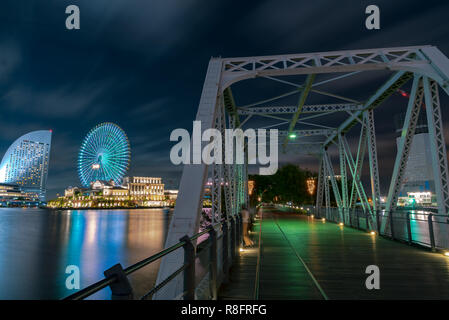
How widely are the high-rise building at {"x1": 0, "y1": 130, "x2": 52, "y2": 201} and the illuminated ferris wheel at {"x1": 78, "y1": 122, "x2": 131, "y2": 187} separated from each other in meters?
98.2

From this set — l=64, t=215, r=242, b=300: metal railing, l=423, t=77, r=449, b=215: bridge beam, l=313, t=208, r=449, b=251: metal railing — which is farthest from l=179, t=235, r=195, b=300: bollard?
l=423, t=77, r=449, b=215: bridge beam

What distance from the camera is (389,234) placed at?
11180mm

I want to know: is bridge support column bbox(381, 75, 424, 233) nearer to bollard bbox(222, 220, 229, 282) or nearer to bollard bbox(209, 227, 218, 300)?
bollard bbox(222, 220, 229, 282)

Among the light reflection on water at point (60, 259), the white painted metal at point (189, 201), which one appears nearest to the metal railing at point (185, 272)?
the white painted metal at point (189, 201)

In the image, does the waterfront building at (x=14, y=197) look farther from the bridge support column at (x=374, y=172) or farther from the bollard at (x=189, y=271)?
the bollard at (x=189, y=271)

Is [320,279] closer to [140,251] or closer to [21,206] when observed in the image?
[140,251]

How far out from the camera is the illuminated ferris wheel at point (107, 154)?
7156cm

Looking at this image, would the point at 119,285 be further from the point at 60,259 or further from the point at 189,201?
the point at 60,259

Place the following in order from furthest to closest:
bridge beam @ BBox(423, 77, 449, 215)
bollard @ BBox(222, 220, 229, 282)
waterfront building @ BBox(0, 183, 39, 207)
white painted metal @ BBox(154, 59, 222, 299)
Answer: waterfront building @ BBox(0, 183, 39, 207)
bridge beam @ BBox(423, 77, 449, 215)
bollard @ BBox(222, 220, 229, 282)
white painted metal @ BBox(154, 59, 222, 299)

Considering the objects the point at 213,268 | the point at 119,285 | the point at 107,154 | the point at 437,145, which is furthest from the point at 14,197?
the point at 119,285

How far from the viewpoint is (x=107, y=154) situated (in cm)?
7281

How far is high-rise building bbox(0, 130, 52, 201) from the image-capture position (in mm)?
147625

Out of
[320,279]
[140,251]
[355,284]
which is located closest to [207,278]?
[320,279]
